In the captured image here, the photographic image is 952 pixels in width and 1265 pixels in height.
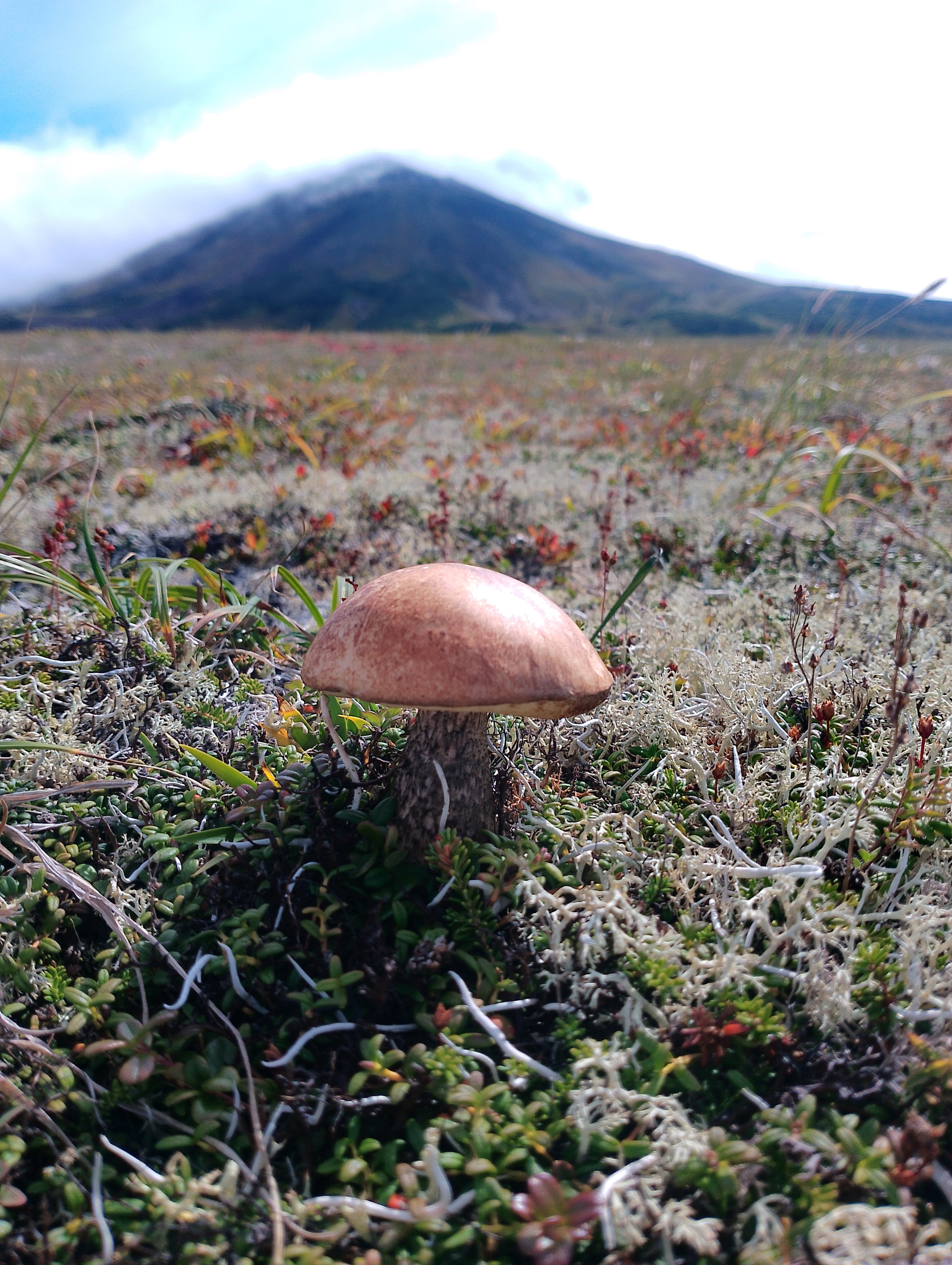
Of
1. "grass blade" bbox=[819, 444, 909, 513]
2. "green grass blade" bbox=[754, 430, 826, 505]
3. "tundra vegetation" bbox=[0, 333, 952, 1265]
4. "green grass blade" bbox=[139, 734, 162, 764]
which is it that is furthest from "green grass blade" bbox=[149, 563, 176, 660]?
"grass blade" bbox=[819, 444, 909, 513]

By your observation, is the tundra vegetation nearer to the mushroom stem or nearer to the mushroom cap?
the mushroom stem

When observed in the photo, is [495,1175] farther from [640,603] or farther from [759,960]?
[640,603]

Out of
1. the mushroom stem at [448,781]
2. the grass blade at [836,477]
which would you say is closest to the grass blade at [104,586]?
the mushroom stem at [448,781]

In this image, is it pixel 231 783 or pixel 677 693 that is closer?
pixel 231 783

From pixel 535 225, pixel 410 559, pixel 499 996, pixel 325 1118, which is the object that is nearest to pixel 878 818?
pixel 499 996

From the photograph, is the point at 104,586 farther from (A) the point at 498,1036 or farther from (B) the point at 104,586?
(A) the point at 498,1036

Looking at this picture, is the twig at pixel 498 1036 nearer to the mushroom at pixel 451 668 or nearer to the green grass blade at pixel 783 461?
the mushroom at pixel 451 668
